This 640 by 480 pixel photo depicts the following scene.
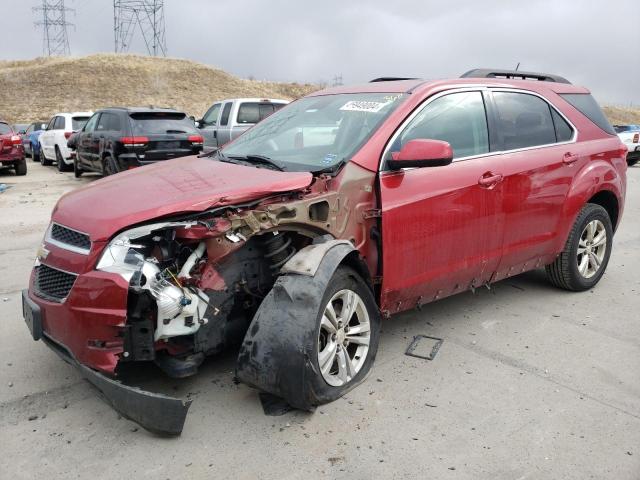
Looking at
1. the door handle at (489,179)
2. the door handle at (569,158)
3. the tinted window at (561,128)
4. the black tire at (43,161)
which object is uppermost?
the tinted window at (561,128)

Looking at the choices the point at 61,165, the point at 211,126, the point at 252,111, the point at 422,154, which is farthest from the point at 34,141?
the point at 422,154

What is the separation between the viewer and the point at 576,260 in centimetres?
514

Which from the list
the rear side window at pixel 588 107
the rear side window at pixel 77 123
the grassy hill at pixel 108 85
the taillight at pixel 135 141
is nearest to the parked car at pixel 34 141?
the rear side window at pixel 77 123

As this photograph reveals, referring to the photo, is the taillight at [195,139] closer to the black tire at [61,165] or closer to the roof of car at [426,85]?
the black tire at [61,165]

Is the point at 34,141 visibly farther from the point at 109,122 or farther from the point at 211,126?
the point at 109,122

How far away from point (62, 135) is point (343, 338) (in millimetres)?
15464

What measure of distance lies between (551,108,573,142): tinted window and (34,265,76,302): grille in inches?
154

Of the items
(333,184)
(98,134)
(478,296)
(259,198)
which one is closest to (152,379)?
(259,198)

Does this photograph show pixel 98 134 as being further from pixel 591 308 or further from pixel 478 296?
pixel 591 308

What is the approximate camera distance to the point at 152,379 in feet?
11.8

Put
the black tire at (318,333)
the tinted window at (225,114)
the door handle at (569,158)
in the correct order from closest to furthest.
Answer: the black tire at (318,333) → the door handle at (569,158) → the tinted window at (225,114)

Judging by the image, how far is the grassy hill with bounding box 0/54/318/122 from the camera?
4656 cm

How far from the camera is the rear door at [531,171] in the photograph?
4.35 meters

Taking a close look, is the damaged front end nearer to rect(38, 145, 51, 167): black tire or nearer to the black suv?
the black suv
